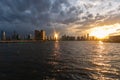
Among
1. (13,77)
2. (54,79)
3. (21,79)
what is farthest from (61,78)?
(13,77)

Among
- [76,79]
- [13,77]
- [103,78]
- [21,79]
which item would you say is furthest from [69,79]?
[13,77]

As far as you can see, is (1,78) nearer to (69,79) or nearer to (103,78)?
(69,79)

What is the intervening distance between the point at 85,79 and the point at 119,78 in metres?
7.29

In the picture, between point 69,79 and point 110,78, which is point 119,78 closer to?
point 110,78

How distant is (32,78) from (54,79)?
471cm

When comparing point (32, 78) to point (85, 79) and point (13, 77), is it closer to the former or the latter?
point (13, 77)

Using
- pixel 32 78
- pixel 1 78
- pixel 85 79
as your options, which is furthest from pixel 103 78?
pixel 1 78

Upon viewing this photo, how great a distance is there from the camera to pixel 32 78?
32312 millimetres

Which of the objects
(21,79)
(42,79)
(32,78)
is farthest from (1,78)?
(42,79)

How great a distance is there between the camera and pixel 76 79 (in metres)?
31.3

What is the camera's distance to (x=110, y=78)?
32344mm

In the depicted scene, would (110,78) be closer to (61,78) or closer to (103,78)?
(103,78)

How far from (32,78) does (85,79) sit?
11000mm

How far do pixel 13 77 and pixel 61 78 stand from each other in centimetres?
1028
